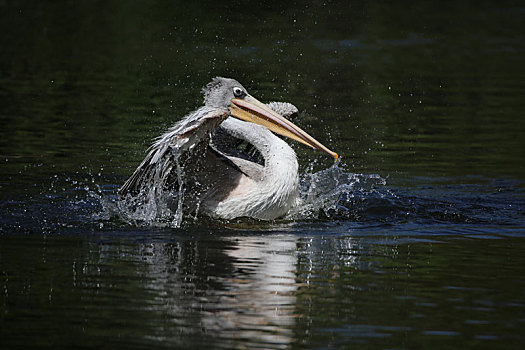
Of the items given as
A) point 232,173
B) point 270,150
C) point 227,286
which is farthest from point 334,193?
point 227,286

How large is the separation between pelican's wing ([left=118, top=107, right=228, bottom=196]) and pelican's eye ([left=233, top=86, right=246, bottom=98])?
61cm

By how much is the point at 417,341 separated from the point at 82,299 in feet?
6.12

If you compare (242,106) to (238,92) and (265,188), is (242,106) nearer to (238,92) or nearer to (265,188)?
(238,92)

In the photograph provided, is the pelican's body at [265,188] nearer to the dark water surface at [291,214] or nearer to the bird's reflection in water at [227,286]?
the dark water surface at [291,214]

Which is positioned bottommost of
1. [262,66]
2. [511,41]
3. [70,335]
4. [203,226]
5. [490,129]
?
[70,335]

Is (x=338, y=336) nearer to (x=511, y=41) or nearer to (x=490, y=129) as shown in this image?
(x=490, y=129)

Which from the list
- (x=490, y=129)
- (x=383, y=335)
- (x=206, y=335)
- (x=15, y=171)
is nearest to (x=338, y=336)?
(x=383, y=335)

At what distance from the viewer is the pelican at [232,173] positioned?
7.12m

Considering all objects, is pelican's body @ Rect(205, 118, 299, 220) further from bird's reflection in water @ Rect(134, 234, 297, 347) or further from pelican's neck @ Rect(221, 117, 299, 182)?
bird's reflection in water @ Rect(134, 234, 297, 347)

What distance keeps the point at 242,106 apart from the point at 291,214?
981mm

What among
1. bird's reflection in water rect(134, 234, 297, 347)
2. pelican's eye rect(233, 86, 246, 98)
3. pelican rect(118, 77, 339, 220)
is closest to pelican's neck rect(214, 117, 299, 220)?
pelican rect(118, 77, 339, 220)

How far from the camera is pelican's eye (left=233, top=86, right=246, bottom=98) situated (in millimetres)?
7465

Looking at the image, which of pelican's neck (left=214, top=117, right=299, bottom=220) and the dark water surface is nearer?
the dark water surface

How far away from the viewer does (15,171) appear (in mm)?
8781
